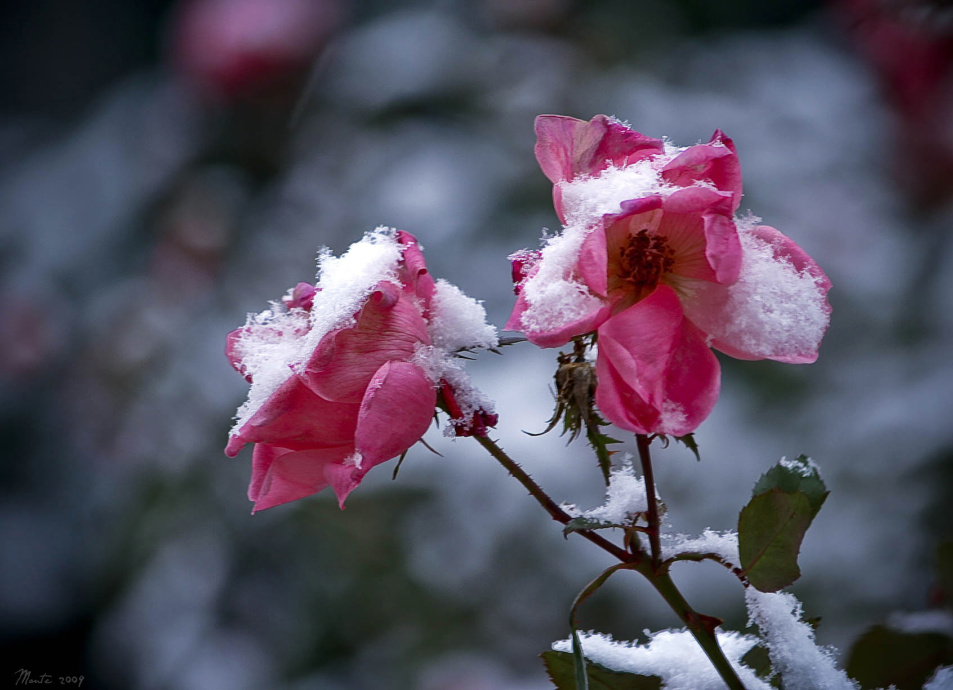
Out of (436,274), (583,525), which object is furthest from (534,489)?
(436,274)

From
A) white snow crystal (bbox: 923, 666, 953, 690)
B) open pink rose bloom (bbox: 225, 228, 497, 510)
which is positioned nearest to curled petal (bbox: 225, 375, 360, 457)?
open pink rose bloom (bbox: 225, 228, 497, 510)

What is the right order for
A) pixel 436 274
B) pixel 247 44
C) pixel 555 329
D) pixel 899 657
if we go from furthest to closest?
pixel 247 44 < pixel 436 274 < pixel 899 657 < pixel 555 329

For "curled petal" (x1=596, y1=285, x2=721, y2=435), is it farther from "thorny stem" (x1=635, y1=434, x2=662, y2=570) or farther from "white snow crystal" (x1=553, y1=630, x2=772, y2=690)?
"white snow crystal" (x1=553, y1=630, x2=772, y2=690)

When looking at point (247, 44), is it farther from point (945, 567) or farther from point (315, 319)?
point (945, 567)

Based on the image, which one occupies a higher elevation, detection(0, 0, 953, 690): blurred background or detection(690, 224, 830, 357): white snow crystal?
detection(690, 224, 830, 357): white snow crystal

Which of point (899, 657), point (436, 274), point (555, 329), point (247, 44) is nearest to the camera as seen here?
point (555, 329)
